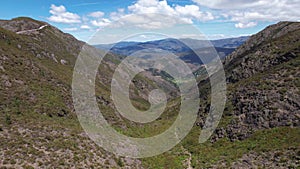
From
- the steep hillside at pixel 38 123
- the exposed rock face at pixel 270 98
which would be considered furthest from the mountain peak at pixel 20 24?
the exposed rock face at pixel 270 98

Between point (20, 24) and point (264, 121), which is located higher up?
point (20, 24)

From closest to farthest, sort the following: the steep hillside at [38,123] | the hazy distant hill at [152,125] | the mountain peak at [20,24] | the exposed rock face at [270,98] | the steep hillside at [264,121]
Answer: the steep hillside at [38,123], the hazy distant hill at [152,125], the steep hillside at [264,121], the exposed rock face at [270,98], the mountain peak at [20,24]

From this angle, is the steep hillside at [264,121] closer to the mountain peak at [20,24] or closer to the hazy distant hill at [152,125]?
the hazy distant hill at [152,125]

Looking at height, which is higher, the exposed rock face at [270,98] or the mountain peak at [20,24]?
the mountain peak at [20,24]

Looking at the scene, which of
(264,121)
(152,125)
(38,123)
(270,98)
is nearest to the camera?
(38,123)

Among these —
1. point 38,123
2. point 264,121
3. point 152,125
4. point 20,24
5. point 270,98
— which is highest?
point 20,24

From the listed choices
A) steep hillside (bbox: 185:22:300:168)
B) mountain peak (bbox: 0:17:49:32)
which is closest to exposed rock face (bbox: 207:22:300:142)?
steep hillside (bbox: 185:22:300:168)

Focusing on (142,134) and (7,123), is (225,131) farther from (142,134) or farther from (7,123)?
(7,123)

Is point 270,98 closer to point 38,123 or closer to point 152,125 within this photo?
point 152,125

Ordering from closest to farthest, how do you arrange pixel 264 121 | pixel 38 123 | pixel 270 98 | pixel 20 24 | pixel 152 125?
pixel 38 123 < pixel 264 121 < pixel 270 98 < pixel 152 125 < pixel 20 24

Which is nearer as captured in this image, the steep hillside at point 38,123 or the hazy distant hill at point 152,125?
the steep hillside at point 38,123

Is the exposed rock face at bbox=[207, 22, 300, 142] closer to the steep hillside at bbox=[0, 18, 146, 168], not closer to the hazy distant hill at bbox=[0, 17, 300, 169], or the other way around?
the hazy distant hill at bbox=[0, 17, 300, 169]

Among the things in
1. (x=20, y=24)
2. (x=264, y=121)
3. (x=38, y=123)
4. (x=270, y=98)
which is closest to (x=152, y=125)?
(x=264, y=121)
